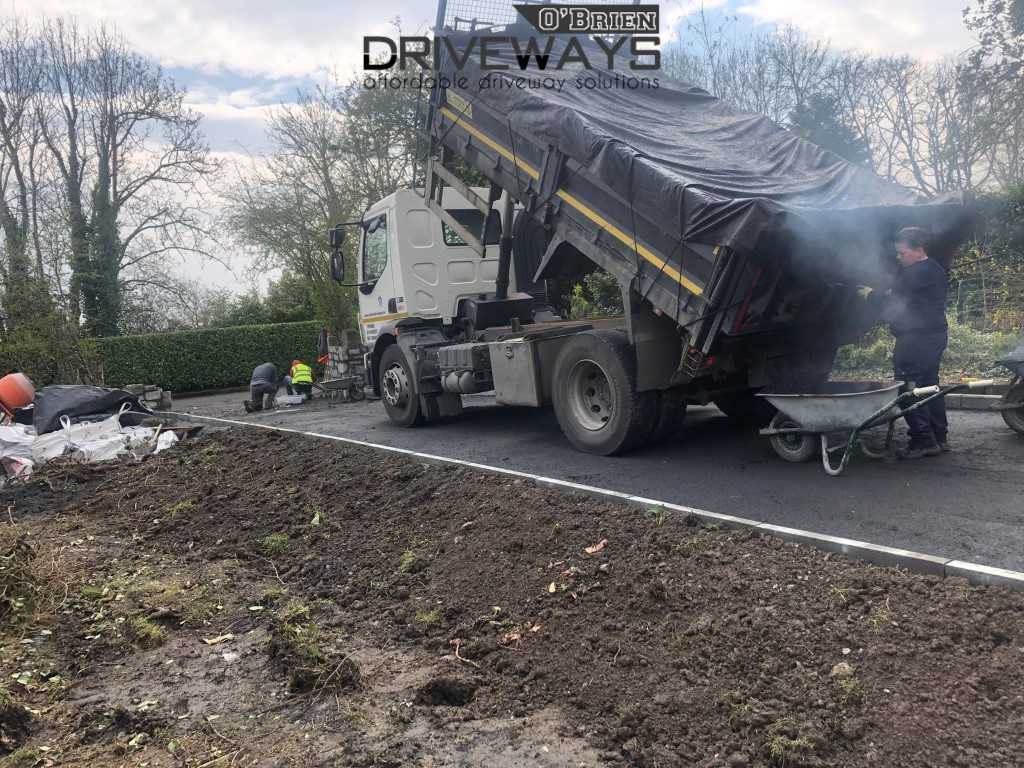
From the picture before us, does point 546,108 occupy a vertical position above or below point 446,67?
below

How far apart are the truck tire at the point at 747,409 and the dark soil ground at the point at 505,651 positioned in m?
3.14

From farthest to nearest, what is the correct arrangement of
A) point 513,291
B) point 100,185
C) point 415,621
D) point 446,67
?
point 100,185, point 513,291, point 446,67, point 415,621

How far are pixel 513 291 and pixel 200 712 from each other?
6.60 meters

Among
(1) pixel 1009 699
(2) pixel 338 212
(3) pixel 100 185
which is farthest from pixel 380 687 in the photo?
(3) pixel 100 185

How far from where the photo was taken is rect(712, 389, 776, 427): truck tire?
7695mm

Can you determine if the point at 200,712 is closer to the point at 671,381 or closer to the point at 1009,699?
the point at 1009,699

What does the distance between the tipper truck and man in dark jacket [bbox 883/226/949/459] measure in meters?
0.21

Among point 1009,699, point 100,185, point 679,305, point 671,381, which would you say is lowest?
point 1009,699

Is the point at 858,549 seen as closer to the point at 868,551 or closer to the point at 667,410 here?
the point at 868,551

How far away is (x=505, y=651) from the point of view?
3395mm

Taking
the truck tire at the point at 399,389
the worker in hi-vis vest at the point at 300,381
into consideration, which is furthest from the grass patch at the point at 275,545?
the worker in hi-vis vest at the point at 300,381

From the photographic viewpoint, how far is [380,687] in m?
3.25

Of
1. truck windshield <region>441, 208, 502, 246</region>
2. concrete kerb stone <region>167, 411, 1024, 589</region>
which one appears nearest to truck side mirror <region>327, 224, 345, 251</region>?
truck windshield <region>441, 208, 502, 246</region>

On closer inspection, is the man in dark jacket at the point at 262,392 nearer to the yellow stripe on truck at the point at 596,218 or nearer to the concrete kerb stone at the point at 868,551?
the yellow stripe on truck at the point at 596,218
